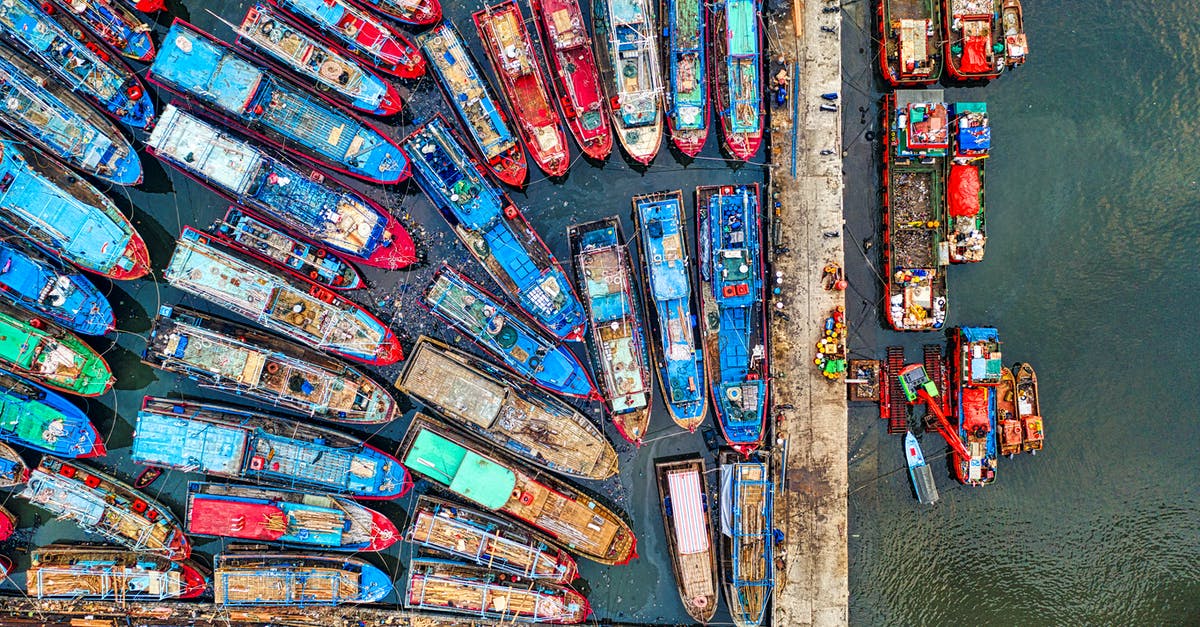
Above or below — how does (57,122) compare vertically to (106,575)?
above

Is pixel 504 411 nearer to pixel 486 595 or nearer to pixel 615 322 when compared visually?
pixel 615 322

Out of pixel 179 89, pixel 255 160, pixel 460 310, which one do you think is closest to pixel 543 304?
pixel 460 310

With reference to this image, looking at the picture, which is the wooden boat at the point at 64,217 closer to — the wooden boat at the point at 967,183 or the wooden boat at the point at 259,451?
the wooden boat at the point at 259,451

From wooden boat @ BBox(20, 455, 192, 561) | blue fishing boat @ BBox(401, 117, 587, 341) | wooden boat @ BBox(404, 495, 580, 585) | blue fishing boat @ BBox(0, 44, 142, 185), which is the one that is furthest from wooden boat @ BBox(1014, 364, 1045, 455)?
blue fishing boat @ BBox(0, 44, 142, 185)

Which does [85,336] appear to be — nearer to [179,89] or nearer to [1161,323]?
[179,89]

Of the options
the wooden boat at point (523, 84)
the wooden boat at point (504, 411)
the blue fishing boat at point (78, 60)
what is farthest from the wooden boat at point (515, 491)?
the blue fishing boat at point (78, 60)

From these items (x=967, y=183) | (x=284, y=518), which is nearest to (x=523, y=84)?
(x=967, y=183)
